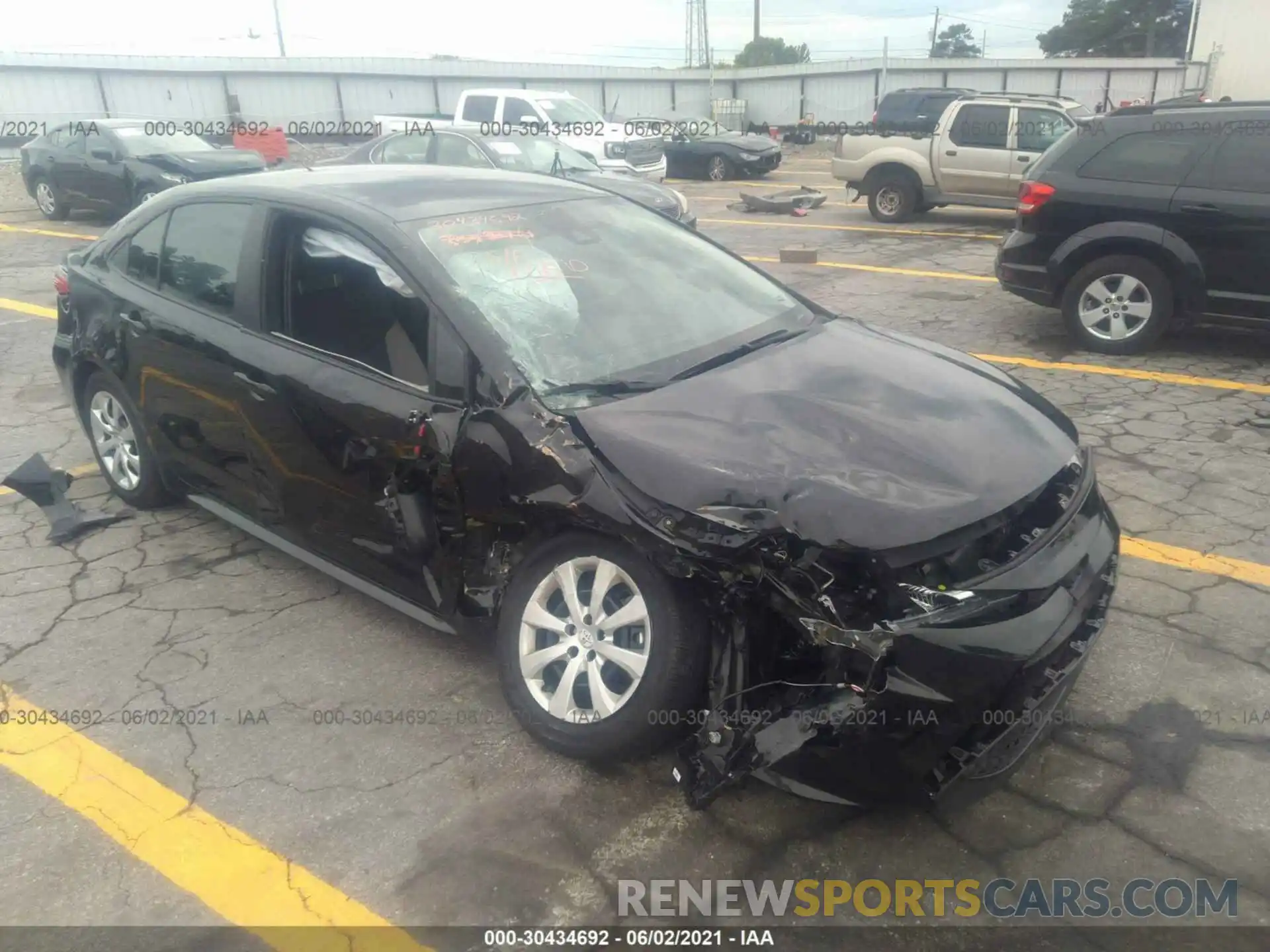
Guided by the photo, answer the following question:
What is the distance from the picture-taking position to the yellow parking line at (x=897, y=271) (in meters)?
9.85

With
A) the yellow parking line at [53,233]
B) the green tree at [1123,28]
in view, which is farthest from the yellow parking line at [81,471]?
the green tree at [1123,28]

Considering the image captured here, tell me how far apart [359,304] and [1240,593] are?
3571 millimetres

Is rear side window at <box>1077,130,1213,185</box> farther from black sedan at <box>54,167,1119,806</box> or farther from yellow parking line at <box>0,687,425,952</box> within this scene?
yellow parking line at <box>0,687,425,952</box>

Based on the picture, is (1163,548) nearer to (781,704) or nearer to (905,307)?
(781,704)

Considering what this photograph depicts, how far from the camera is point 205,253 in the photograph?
4082mm

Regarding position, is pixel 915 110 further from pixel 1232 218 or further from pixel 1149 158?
pixel 1232 218

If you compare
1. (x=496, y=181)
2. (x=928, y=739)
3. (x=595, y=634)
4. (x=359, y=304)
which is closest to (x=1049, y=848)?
(x=928, y=739)

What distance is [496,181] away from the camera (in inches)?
158

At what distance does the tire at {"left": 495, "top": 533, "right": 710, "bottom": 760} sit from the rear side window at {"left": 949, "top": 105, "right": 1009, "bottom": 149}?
11912mm

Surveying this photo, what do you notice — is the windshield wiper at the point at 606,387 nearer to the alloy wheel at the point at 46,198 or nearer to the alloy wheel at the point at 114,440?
the alloy wheel at the point at 114,440

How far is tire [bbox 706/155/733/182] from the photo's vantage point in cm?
1948

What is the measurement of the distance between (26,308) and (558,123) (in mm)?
9419
